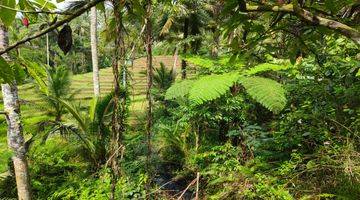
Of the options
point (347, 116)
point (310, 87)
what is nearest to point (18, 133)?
point (310, 87)

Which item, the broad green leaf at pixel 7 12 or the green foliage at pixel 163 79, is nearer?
the broad green leaf at pixel 7 12

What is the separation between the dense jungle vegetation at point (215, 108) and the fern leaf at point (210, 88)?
0.5 inches

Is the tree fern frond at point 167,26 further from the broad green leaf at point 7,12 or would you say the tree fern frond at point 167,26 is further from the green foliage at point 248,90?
the broad green leaf at point 7,12

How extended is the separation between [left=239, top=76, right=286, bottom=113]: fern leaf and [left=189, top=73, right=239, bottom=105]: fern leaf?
0.65ft

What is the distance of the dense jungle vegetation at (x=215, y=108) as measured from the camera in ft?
2.51

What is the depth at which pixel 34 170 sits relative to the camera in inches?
232

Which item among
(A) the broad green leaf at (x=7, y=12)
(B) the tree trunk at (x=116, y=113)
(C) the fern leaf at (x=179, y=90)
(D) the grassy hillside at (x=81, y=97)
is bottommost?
(D) the grassy hillside at (x=81, y=97)

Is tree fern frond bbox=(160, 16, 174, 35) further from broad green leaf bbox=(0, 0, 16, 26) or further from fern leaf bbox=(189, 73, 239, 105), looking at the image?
broad green leaf bbox=(0, 0, 16, 26)

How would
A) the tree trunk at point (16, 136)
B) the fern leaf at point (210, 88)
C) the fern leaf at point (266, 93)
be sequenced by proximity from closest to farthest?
the fern leaf at point (266, 93) < the fern leaf at point (210, 88) < the tree trunk at point (16, 136)

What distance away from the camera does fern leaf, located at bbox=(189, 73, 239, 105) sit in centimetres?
351

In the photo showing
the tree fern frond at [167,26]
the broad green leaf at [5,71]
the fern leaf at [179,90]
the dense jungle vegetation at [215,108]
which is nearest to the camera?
the broad green leaf at [5,71]

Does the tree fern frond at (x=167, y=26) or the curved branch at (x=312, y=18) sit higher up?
the tree fern frond at (x=167, y=26)

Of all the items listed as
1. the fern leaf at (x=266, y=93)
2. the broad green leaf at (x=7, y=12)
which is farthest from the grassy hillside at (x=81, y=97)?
the fern leaf at (x=266, y=93)

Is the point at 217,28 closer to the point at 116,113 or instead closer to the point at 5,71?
the point at 116,113
